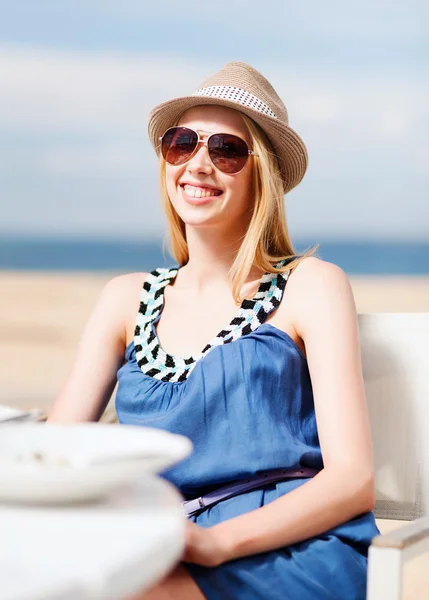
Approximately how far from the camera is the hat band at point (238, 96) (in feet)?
7.09

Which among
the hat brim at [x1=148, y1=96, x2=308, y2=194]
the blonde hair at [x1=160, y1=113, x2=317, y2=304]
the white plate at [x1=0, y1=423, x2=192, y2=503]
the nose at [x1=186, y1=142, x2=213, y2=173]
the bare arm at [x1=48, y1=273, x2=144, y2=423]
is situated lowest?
the bare arm at [x1=48, y1=273, x2=144, y2=423]

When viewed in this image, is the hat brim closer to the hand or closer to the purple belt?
the purple belt

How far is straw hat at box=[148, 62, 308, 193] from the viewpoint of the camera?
7.14 ft

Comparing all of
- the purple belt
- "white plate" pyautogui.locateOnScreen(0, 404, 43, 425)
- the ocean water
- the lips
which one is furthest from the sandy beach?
"white plate" pyautogui.locateOnScreen(0, 404, 43, 425)

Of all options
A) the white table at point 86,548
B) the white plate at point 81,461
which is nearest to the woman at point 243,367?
the white plate at point 81,461

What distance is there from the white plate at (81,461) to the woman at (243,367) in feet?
1.60

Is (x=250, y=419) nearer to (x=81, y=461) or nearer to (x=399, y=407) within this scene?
(x=399, y=407)

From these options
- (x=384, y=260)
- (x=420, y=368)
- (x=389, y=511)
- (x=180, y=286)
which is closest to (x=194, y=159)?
(x=180, y=286)

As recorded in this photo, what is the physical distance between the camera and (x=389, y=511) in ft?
7.42

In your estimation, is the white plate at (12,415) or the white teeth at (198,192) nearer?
the white plate at (12,415)

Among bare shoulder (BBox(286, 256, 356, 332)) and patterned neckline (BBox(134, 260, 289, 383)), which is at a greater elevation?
bare shoulder (BBox(286, 256, 356, 332))

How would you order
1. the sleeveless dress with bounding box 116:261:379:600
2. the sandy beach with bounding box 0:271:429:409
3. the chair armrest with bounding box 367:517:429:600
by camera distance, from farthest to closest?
the sandy beach with bounding box 0:271:429:409
the sleeveless dress with bounding box 116:261:379:600
the chair armrest with bounding box 367:517:429:600

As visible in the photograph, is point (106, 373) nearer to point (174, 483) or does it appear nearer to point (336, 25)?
point (174, 483)

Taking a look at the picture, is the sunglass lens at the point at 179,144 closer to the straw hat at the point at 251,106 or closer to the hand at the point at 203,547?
the straw hat at the point at 251,106
